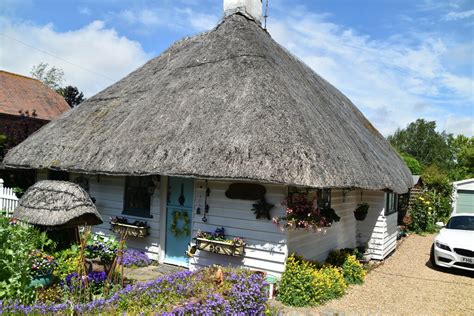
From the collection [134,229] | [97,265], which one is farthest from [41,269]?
[134,229]

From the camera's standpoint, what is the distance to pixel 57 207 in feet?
21.2

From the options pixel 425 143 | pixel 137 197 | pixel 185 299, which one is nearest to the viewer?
pixel 185 299

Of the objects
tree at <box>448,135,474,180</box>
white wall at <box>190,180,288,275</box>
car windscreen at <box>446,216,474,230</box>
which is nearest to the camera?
white wall at <box>190,180,288,275</box>

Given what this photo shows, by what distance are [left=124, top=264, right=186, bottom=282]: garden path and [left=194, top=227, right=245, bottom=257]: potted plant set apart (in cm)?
112

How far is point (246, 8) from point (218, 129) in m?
6.23

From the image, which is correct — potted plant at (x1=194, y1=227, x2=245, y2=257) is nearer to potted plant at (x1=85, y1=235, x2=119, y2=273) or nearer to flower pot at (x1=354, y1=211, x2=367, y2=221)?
potted plant at (x1=85, y1=235, x2=119, y2=273)

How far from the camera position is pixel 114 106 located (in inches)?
433

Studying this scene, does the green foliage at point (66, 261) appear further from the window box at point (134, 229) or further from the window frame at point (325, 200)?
the window frame at point (325, 200)

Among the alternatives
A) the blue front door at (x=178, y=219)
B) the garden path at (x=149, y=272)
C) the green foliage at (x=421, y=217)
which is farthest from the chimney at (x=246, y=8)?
the green foliage at (x=421, y=217)

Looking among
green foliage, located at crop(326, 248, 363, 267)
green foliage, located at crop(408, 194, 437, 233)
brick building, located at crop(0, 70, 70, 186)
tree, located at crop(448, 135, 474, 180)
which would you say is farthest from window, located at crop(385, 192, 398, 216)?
tree, located at crop(448, 135, 474, 180)

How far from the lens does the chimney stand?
1210 centimetres

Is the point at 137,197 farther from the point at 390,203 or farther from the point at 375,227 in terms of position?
the point at 390,203

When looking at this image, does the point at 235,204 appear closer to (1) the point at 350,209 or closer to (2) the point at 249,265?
(2) the point at 249,265

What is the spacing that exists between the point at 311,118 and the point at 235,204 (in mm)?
2464
